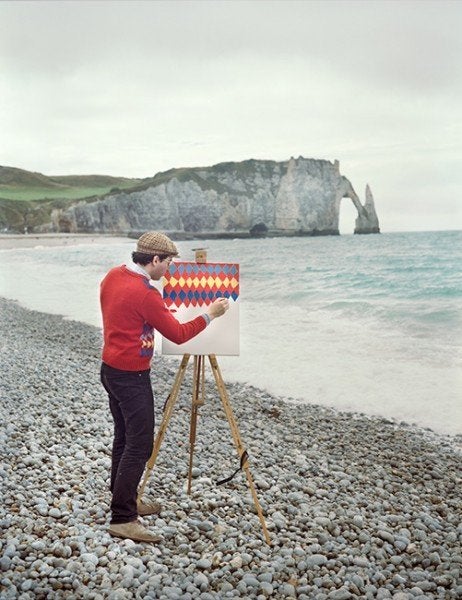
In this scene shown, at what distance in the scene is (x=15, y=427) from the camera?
3574 millimetres

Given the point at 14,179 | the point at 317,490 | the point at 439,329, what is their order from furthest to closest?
the point at 14,179 → the point at 439,329 → the point at 317,490

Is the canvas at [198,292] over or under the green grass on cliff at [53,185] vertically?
under

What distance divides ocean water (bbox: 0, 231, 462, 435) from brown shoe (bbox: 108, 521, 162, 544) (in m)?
2.95

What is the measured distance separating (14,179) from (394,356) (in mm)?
30048

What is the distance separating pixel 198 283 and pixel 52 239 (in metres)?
38.7

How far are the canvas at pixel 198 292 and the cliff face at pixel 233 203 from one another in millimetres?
41744

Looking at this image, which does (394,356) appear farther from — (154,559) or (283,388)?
(154,559)

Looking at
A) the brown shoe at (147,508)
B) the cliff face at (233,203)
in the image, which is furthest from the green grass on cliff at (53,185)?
the brown shoe at (147,508)

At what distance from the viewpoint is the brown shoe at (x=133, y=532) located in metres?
2.54

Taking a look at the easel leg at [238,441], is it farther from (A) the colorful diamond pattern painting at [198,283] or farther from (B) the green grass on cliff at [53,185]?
(B) the green grass on cliff at [53,185]

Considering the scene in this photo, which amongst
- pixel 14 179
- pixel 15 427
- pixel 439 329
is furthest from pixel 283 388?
pixel 14 179

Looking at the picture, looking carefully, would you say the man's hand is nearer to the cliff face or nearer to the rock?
the rock

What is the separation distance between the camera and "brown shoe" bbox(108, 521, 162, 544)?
2.54m

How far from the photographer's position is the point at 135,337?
2447 mm
